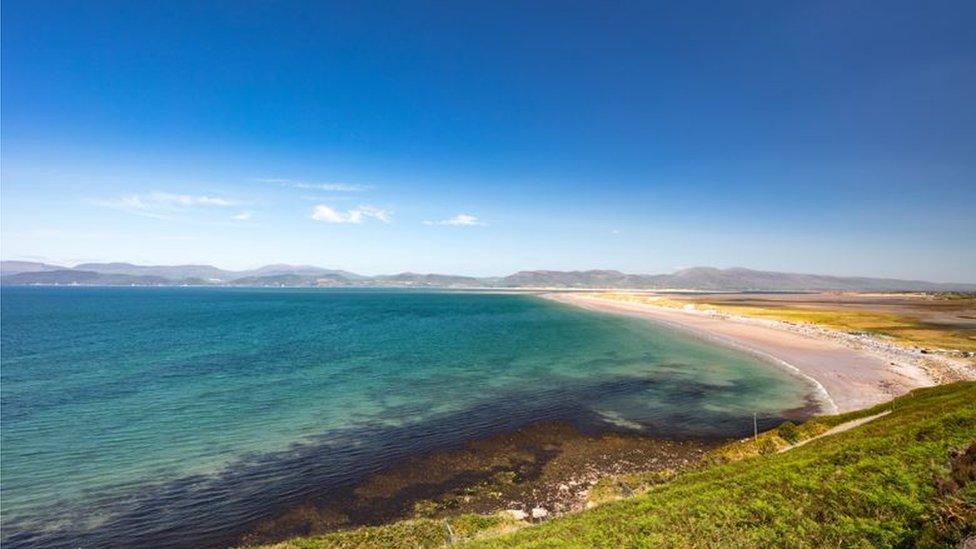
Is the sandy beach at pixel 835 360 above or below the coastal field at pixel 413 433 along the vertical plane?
above

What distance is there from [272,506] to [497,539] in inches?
506

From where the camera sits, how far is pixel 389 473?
24.1 meters

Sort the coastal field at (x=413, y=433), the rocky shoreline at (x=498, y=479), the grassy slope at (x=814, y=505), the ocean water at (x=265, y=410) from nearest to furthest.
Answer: the grassy slope at (x=814, y=505) < the coastal field at (x=413, y=433) < the rocky shoreline at (x=498, y=479) < the ocean water at (x=265, y=410)

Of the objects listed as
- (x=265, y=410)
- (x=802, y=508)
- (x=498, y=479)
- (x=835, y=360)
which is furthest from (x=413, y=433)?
(x=835, y=360)

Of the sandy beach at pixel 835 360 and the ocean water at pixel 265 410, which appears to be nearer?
the ocean water at pixel 265 410

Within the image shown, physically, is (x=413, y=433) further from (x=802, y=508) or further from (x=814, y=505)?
(x=814, y=505)

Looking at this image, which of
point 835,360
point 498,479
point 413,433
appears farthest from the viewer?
point 835,360

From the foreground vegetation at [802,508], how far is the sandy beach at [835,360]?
80.4ft

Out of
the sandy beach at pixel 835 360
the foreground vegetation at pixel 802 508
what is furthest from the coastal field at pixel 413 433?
the sandy beach at pixel 835 360

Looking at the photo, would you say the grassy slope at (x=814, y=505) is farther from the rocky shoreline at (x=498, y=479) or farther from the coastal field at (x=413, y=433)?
the rocky shoreline at (x=498, y=479)

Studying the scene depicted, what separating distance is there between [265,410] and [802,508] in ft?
117

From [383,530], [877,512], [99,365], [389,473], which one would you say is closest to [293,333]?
[99,365]

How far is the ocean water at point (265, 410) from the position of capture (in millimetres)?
20781

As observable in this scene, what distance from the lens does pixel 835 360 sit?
170 feet
